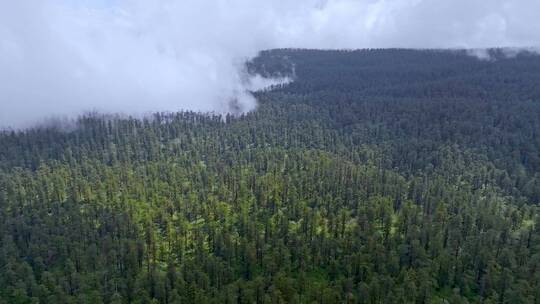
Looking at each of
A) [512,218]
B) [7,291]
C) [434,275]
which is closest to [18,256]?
[7,291]

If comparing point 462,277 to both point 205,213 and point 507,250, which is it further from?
point 205,213

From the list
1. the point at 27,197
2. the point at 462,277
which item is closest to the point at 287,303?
the point at 462,277

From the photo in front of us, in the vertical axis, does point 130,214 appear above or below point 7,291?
above

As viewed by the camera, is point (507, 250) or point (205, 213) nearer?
point (507, 250)

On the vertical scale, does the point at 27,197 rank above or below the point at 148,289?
above

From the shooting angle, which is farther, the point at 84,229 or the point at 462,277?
the point at 84,229

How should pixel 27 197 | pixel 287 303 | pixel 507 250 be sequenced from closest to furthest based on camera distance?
pixel 287 303, pixel 507 250, pixel 27 197

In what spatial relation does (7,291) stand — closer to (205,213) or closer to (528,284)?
(205,213)

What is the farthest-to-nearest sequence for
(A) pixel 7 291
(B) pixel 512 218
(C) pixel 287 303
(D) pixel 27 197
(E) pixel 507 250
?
(D) pixel 27 197
(B) pixel 512 218
(E) pixel 507 250
(A) pixel 7 291
(C) pixel 287 303

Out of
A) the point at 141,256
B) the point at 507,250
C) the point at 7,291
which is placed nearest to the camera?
the point at 7,291
